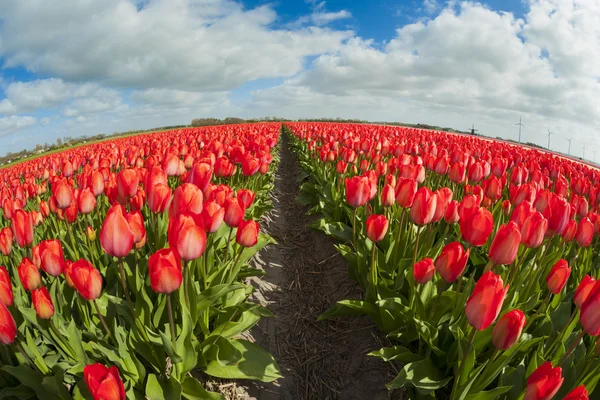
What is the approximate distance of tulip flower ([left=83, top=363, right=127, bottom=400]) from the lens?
1.53 m

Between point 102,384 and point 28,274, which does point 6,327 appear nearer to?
point 28,274

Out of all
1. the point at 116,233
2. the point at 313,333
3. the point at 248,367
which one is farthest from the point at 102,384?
the point at 313,333

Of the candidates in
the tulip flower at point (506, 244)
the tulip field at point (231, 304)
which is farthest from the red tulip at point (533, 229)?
the tulip flower at point (506, 244)

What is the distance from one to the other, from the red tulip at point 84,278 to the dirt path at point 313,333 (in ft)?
5.73

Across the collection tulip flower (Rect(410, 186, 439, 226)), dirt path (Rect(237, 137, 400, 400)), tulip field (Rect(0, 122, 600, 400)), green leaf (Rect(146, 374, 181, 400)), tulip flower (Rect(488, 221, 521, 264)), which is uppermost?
tulip flower (Rect(410, 186, 439, 226))

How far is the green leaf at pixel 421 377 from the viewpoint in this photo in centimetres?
240

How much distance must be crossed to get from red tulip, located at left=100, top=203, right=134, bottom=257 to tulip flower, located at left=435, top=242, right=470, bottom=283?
1945mm

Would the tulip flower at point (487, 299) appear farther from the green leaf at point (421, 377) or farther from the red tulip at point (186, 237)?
the red tulip at point (186, 237)

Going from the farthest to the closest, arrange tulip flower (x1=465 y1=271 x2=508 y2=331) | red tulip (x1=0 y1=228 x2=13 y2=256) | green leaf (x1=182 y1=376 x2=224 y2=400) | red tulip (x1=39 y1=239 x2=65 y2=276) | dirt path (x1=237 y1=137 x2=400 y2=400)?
1. dirt path (x1=237 y1=137 x2=400 y2=400)
2. red tulip (x1=0 y1=228 x2=13 y2=256)
3. green leaf (x1=182 y1=376 x2=224 y2=400)
4. red tulip (x1=39 y1=239 x2=65 y2=276)
5. tulip flower (x1=465 y1=271 x2=508 y2=331)

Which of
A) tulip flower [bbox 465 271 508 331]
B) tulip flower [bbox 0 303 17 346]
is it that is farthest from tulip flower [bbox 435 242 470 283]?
tulip flower [bbox 0 303 17 346]

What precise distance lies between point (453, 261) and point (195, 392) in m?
1.98

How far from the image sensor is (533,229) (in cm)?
241

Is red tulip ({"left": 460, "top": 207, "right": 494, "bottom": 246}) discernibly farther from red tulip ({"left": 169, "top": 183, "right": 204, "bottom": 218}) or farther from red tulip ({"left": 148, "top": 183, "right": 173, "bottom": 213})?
red tulip ({"left": 148, "top": 183, "right": 173, "bottom": 213})

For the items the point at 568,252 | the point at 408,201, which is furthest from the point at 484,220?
the point at 568,252
